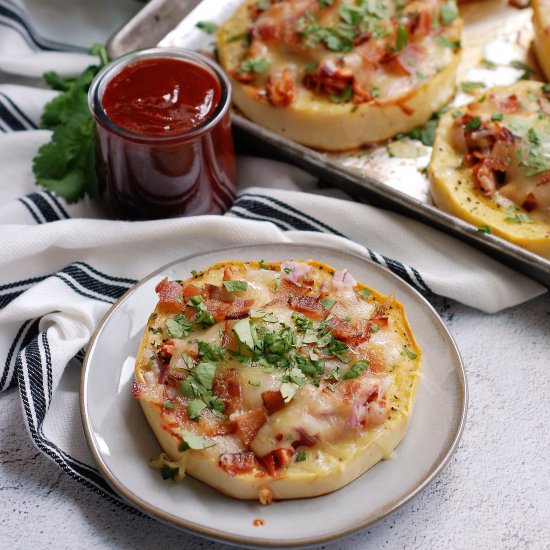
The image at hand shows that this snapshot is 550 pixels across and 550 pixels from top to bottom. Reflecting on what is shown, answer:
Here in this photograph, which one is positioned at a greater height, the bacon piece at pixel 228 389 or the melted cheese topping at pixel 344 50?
the melted cheese topping at pixel 344 50

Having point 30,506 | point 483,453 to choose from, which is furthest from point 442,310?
point 30,506

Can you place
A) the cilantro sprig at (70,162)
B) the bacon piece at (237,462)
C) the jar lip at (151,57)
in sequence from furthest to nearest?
the cilantro sprig at (70,162), the jar lip at (151,57), the bacon piece at (237,462)

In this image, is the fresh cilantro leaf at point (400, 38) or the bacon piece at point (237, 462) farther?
the fresh cilantro leaf at point (400, 38)

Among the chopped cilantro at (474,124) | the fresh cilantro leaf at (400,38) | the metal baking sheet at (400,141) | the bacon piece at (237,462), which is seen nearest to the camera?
the bacon piece at (237,462)

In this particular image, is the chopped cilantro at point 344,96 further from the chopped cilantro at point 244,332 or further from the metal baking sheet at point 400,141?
the chopped cilantro at point 244,332

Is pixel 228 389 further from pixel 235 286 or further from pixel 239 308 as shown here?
pixel 235 286

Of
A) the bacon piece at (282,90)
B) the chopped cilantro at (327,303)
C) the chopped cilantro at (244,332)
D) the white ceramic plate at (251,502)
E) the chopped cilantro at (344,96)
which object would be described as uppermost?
the bacon piece at (282,90)

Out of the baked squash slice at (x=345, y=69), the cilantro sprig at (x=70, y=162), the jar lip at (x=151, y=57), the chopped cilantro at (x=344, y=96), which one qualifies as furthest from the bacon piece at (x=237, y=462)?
the chopped cilantro at (x=344, y=96)

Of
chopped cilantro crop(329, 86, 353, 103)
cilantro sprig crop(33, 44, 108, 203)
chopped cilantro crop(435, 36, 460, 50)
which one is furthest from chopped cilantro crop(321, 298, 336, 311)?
chopped cilantro crop(435, 36, 460, 50)
